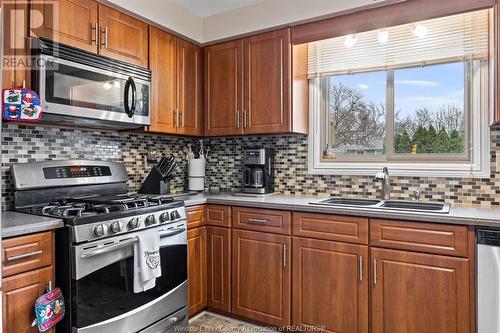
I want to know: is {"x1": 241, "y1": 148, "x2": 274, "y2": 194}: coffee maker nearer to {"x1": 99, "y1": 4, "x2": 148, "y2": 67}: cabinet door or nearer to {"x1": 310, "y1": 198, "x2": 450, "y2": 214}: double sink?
{"x1": 310, "y1": 198, "x2": 450, "y2": 214}: double sink

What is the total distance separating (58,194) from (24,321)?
875mm

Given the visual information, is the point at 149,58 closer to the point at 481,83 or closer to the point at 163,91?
the point at 163,91

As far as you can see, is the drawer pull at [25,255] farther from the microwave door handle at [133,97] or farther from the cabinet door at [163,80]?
the cabinet door at [163,80]

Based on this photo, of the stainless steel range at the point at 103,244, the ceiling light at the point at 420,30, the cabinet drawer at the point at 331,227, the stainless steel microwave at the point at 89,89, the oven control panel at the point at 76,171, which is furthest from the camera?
the ceiling light at the point at 420,30

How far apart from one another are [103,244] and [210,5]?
6.78 ft

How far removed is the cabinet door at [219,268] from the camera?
8.51ft

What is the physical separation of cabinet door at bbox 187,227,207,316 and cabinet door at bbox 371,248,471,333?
4.10 ft

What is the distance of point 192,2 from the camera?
278cm

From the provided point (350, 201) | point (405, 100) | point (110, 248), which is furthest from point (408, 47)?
point (110, 248)

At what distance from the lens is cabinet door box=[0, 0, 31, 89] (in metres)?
1.81

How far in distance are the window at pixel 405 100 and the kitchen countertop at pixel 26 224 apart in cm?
193

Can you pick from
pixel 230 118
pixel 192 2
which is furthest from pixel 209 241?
pixel 192 2

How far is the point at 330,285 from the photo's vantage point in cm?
219

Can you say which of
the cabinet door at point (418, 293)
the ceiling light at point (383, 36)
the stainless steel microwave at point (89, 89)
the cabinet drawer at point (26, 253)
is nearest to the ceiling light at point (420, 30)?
the ceiling light at point (383, 36)
